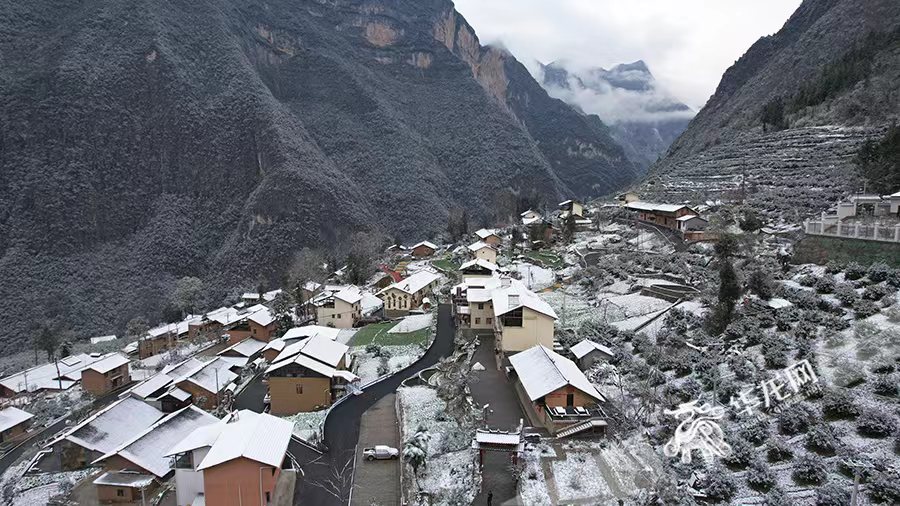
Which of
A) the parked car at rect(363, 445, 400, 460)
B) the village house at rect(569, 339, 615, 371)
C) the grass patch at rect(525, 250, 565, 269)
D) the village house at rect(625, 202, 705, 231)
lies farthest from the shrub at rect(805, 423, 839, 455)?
the village house at rect(625, 202, 705, 231)

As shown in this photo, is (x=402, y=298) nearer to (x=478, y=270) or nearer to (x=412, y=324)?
(x=412, y=324)

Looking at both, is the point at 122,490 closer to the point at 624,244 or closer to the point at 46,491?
the point at 46,491

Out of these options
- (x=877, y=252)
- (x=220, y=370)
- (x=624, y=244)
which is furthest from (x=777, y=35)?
(x=220, y=370)

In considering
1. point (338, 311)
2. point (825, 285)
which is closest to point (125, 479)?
point (338, 311)

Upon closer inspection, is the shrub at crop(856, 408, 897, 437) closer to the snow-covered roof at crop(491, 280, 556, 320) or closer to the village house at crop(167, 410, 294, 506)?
the snow-covered roof at crop(491, 280, 556, 320)

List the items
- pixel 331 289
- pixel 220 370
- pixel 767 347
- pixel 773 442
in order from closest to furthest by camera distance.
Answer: pixel 773 442
pixel 767 347
pixel 220 370
pixel 331 289
